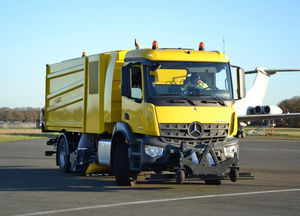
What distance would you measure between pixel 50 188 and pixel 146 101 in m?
3.12

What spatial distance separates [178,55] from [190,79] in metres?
0.64

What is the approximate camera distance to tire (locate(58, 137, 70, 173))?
1798 centimetres

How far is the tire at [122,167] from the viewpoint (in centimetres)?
1335

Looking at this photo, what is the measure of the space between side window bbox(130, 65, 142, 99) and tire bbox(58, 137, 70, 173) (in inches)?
223

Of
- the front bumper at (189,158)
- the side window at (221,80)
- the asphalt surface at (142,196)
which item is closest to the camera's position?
the asphalt surface at (142,196)

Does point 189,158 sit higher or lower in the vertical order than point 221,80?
lower

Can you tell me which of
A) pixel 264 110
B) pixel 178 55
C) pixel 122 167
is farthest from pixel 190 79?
pixel 264 110

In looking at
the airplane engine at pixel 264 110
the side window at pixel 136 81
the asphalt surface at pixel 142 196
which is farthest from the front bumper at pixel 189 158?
the airplane engine at pixel 264 110

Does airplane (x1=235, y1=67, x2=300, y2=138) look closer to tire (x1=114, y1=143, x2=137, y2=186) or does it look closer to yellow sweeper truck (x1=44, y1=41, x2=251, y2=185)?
yellow sweeper truck (x1=44, y1=41, x2=251, y2=185)

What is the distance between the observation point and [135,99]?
42.6ft

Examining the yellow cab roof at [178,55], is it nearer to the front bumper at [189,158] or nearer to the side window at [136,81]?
the side window at [136,81]

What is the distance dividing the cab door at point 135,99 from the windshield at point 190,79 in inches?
10.8

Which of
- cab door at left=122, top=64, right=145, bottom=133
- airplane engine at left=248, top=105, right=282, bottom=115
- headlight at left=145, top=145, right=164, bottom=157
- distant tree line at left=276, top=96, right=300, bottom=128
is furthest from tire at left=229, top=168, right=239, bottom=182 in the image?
distant tree line at left=276, top=96, right=300, bottom=128

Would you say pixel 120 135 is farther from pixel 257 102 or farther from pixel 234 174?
pixel 257 102
